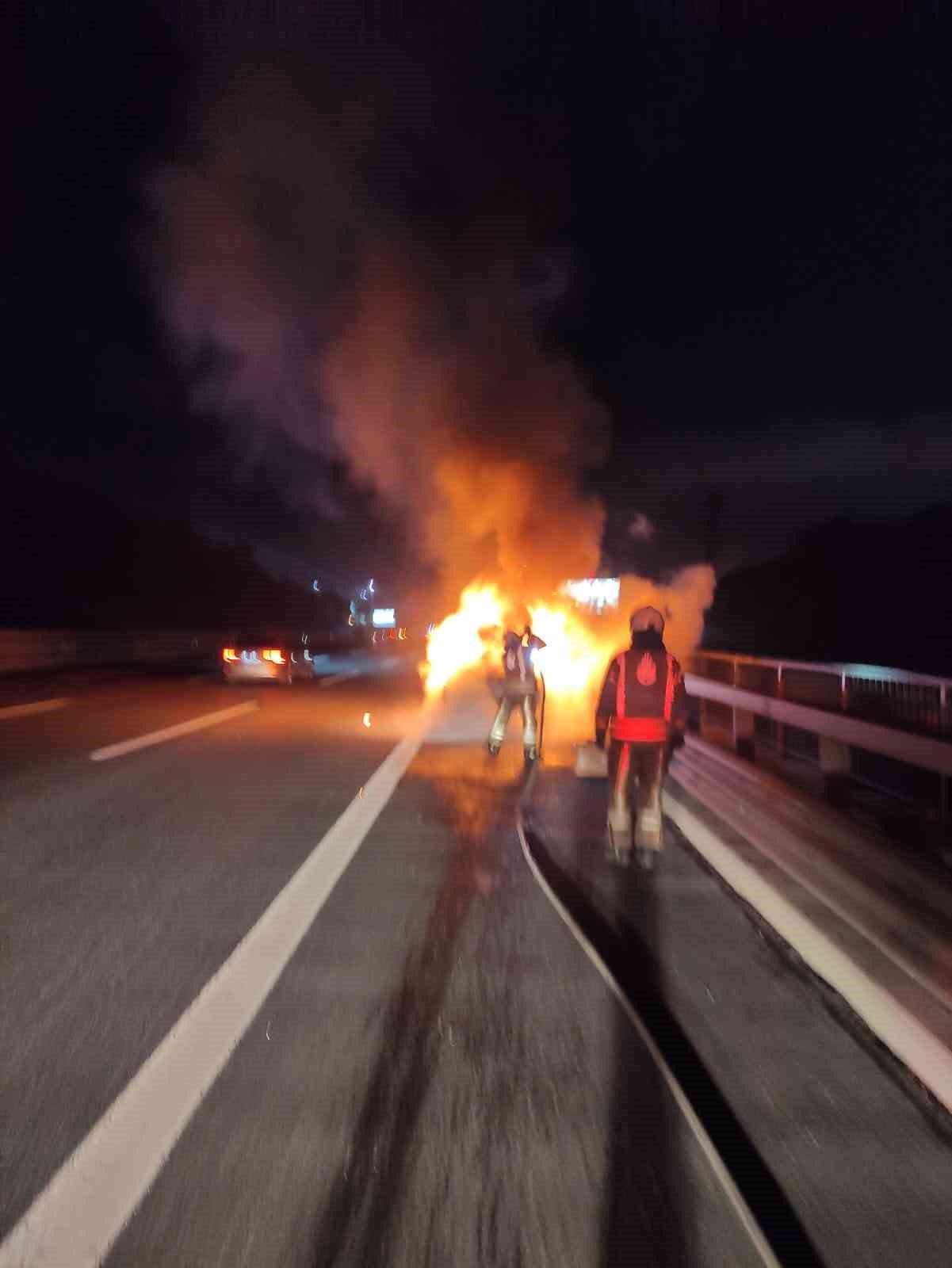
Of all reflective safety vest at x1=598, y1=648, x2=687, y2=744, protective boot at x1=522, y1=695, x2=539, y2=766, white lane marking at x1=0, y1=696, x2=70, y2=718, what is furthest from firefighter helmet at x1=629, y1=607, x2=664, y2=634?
white lane marking at x1=0, y1=696, x2=70, y2=718

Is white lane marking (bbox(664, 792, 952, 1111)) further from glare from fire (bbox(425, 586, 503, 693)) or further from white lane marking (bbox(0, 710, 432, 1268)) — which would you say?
glare from fire (bbox(425, 586, 503, 693))

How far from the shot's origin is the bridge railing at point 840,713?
35.2 ft

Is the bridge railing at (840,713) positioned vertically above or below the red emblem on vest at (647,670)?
below

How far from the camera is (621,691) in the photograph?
27.9 ft

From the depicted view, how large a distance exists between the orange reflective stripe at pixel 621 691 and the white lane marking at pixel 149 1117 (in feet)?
7.93

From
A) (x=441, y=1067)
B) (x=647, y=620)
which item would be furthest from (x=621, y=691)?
(x=441, y=1067)

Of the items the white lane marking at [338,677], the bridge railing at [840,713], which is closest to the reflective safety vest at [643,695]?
the bridge railing at [840,713]

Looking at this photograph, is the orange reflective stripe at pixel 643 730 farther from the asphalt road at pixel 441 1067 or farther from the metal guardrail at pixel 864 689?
the metal guardrail at pixel 864 689

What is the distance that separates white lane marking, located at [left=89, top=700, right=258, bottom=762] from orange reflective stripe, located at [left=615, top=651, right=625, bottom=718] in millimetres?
7723

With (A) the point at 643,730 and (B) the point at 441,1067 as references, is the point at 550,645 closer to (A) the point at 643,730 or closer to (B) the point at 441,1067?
(A) the point at 643,730

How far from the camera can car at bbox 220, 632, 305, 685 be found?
29.2m

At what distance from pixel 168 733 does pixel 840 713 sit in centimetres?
924

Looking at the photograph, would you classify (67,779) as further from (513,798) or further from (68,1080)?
(68,1080)

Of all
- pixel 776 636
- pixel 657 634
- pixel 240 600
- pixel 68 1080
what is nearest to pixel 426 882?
pixel 657 634
